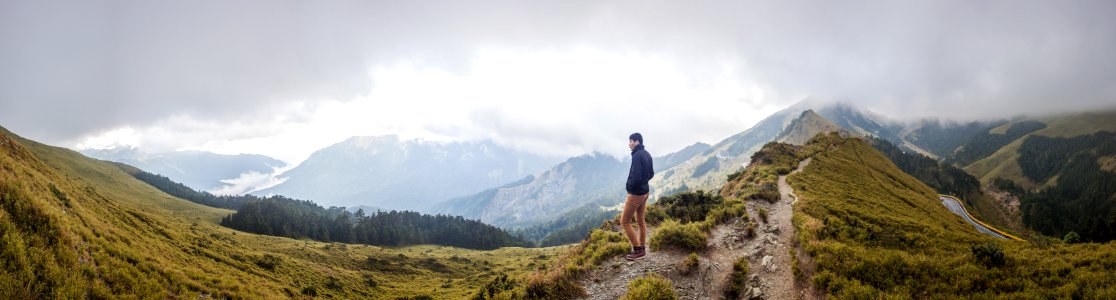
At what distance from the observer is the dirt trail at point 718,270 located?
13.8 meters

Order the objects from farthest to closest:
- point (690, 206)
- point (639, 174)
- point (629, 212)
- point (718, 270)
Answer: point (690, 206) < point (718, 270) < point (629, 212) < point (639, 174)

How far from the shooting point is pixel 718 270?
1564 cm

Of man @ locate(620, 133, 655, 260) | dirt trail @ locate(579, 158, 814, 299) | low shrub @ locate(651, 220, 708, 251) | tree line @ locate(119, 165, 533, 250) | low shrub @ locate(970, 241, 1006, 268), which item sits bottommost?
tree line @ locate(119, 165, 533, 250)

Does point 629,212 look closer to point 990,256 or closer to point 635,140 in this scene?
point 635,140

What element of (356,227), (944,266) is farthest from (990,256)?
(356,227)

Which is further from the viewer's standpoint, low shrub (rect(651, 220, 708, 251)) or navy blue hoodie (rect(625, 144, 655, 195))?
low shrub (rect(651, 220, 708, 251))

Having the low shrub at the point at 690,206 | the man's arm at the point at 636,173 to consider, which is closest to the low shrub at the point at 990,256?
the man's arm at the point at 636,173

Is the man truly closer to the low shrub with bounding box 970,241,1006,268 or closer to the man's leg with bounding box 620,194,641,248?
the man's leg with bounding box 620,194,641,248

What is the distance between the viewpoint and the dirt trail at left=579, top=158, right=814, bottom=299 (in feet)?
45.3

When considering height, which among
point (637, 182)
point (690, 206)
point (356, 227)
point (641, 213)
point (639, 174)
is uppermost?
point (639, 174)

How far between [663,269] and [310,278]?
42014mm

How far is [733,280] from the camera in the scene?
47.4 feet

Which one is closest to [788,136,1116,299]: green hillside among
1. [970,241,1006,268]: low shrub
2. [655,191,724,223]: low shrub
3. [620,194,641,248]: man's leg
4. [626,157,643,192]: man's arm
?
[970,241,1006,268]: low shrub

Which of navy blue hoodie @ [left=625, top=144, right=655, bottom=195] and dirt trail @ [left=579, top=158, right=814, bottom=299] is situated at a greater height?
navy blue hoodie @ [left=625, top=144, right=655, bottom=195]
